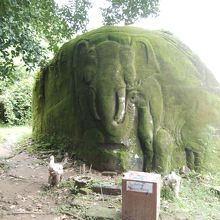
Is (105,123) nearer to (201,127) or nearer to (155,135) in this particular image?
(155,135)

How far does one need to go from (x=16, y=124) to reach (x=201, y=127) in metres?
9.92

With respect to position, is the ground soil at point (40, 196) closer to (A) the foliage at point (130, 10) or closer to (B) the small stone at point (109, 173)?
(B) the small stone at point (109, 173)

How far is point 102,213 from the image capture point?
420 centimetres

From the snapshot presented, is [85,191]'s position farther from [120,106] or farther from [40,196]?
[120,106]

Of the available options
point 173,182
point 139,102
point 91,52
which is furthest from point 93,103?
point 173,182

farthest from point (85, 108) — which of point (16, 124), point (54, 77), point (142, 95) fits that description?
point (16, 124)

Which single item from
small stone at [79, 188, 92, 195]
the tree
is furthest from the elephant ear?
small stone at [79, 188, 92, 195]

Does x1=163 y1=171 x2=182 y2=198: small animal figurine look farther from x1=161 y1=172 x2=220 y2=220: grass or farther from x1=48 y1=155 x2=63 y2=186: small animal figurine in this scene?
x1=48 y1=155 x2=63 y2=186: small animal figurine

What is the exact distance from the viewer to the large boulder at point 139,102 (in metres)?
6.26

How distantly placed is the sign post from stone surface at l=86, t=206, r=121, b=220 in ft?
0.51

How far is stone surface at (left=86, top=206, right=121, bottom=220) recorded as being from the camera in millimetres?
4090

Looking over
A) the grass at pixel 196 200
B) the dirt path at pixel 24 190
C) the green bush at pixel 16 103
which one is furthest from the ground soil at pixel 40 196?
the green bush at pixel 16 103

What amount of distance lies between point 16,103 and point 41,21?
8351 millimetres

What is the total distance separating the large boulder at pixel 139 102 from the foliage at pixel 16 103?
7.68m
